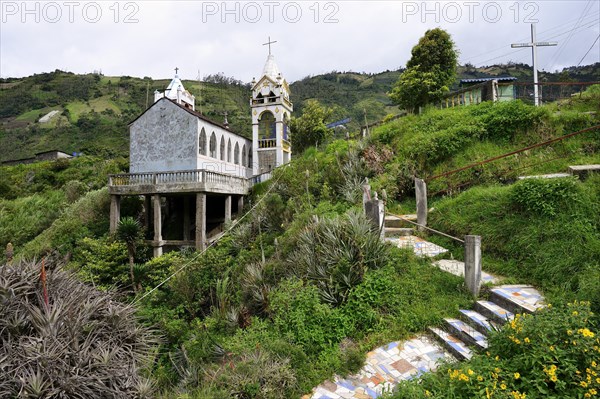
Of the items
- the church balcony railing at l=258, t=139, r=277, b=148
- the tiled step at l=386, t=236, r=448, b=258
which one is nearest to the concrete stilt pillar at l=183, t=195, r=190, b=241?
the church balcony railing at l=258, t=139, r=277, b=148

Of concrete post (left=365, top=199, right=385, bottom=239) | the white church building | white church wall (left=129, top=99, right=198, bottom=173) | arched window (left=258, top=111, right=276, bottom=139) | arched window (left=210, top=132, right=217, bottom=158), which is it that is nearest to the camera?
concrete post (left=365, top=199, right=385, bottom=239)

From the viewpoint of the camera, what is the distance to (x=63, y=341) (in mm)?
4172

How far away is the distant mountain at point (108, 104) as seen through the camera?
163 feet

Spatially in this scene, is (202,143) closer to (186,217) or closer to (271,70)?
(186,217)

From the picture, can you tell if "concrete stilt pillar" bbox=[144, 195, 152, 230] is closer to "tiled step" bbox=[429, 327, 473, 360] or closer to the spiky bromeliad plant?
the spiky bromeliad plant

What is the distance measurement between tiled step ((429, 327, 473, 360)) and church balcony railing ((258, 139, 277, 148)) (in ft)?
60.3

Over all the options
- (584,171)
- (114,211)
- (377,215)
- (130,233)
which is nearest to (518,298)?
(377,215)

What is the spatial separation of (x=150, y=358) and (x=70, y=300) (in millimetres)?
1552

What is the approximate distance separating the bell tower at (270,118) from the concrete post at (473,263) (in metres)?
16.9

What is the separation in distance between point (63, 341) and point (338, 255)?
4471 millimetres

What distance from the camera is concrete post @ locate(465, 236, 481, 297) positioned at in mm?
5629

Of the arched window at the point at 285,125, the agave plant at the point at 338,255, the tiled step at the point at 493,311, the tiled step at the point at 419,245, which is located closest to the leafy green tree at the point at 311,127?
the arched window at the point at 285,125

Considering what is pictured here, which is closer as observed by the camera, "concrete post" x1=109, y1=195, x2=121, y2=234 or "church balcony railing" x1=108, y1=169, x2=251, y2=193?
"church balcony railing" x1=108, y1=169, x2=251, y2=193

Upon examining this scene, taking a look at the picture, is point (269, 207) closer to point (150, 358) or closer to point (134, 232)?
point (134, 232)
